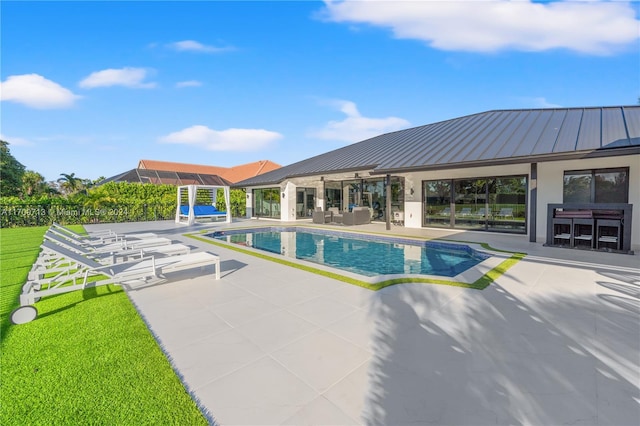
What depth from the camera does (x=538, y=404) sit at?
2.24 m

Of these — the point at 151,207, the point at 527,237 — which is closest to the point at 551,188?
the point at 527,237

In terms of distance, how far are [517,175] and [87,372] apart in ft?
44.0

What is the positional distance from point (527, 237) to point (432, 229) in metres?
3.79

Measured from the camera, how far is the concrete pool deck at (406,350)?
2.21 m

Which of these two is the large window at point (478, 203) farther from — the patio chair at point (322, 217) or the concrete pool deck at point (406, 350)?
the concrete pool deck at point (406, 350)

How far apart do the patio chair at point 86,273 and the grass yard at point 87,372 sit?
21cm

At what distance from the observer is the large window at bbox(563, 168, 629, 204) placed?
8797mm

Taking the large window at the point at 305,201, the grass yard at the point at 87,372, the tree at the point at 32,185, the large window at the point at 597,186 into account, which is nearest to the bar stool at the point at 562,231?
the large window at the point at 597,186

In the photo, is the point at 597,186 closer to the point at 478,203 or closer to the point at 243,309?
the point at 478,203

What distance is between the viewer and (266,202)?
21344mm

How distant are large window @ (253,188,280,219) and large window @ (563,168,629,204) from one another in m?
15.6

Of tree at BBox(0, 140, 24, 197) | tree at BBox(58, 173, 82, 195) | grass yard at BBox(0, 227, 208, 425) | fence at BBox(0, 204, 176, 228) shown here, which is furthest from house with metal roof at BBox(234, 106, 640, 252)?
tree at BBox(0, 140, 24, 197)

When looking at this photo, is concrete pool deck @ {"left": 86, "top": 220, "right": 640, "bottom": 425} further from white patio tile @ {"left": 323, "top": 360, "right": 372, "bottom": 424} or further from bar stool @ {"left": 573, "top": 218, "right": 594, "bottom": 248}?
bar stool @ {"left": 573, "top": 218, "right": 594, "bottom": 248}

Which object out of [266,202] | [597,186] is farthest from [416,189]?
[266,202]
